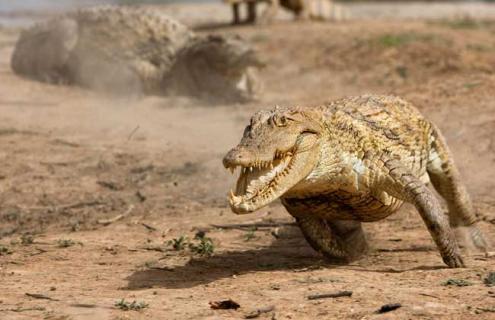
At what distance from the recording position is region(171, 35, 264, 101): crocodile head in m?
13.8

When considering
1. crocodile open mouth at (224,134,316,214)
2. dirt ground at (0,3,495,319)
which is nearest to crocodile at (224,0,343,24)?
dirt ground at (0,3,495,319)

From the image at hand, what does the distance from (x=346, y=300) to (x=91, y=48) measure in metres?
9.98

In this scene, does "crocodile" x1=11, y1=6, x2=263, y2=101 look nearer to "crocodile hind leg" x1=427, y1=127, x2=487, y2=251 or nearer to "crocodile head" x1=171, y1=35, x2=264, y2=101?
"crocodile head" x1=171, y1=35, x2=264, y2=101

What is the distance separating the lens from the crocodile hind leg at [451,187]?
23.9 feet

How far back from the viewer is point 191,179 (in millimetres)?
9609

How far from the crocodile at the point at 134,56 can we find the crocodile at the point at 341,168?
6.85 m

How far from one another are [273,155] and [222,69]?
8.24 metres

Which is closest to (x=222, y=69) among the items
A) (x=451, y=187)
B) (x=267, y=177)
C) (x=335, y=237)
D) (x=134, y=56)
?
(x=134, y=56)

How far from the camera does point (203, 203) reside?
8883 millimetres

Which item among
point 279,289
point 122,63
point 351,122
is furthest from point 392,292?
point 122,63

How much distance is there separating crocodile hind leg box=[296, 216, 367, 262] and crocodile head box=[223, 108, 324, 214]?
0.73 m

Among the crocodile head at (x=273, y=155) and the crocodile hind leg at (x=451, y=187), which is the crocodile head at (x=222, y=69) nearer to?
the crocodile hind leg at (x=451, y=187)

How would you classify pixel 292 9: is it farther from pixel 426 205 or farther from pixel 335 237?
pixel 426 205

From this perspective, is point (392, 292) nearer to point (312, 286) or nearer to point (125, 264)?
point (312, 286)
